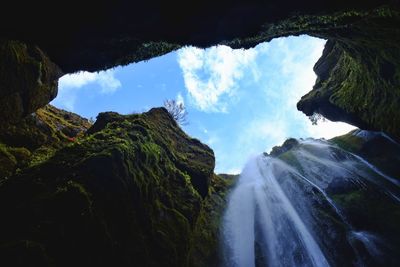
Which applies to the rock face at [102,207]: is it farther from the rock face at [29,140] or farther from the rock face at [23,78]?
the rock face at [29,140]

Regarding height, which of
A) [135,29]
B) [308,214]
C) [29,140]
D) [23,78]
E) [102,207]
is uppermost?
[29,140]

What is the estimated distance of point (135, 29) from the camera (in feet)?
29.0

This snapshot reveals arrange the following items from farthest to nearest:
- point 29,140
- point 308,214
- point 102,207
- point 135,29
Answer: point 308,214 → point 29,140 → point 102,207 → point 135,29

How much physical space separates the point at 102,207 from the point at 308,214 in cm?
1384

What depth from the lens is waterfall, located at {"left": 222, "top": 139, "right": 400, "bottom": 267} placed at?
52.9 feet

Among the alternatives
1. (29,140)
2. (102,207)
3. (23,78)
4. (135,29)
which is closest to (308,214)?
(102,207)

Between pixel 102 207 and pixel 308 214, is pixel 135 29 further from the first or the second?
pixel 308 214

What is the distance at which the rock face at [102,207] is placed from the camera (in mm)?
7781

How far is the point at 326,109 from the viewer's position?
78.9 feet

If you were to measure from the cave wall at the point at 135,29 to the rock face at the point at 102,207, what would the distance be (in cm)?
254

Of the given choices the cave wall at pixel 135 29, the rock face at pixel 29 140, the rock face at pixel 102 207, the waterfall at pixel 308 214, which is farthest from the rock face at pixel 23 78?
the waterfall at pixel 308 214

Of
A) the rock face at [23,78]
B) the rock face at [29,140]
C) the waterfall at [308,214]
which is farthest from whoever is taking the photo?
the waterfall at [308,214]

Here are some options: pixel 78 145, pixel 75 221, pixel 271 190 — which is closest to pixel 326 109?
pixel 271 190

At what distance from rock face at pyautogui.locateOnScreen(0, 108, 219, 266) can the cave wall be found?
2539 millimetres
